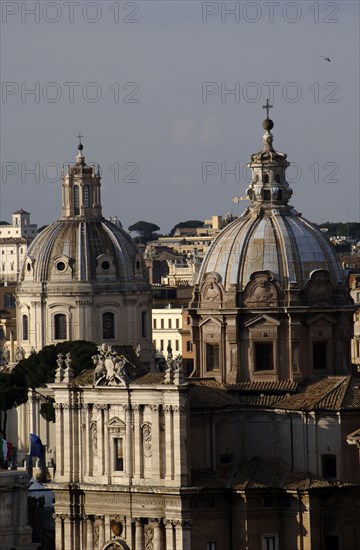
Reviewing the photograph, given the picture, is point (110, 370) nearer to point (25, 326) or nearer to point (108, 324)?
point (108, 324)

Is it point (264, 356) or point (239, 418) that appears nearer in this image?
point (239, 418)

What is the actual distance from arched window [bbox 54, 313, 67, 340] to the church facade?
58.0 meters

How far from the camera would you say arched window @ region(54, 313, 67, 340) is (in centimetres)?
18188

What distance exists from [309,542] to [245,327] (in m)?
9.11

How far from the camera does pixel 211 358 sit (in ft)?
401

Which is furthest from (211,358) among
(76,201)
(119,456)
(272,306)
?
(76,201)

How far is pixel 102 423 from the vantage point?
119 meters

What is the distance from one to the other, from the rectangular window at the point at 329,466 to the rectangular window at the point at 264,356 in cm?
496

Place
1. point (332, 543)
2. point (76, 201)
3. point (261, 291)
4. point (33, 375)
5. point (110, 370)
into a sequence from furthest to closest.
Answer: point (76, 201) < point (33, 375) < point (261, 291) < point (110, 370) < point (332, 543)

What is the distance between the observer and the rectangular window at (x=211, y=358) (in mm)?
122188

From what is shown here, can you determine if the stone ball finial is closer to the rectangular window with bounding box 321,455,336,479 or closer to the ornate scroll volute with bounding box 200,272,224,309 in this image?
the ornate scroll volute with bounding box 200,272,224,309

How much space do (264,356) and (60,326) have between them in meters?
62.3

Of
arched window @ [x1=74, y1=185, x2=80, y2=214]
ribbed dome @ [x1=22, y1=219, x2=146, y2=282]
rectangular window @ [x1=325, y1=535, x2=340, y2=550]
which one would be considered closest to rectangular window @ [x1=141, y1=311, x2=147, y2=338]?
ribbed dome @ [x1=22, y1=219, x2=146, y2=282]

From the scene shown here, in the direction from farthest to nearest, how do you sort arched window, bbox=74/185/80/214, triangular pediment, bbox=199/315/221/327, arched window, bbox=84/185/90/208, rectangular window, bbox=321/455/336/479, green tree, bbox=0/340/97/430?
arched window, bbox=84/185/90/208 → arched window, bbox=74/185/80/214 → green tree, bbox=0/340/97/430 → triangular pediment, bbox=199/315/221/327 → rectangular window, bbox=321/455/336/479
